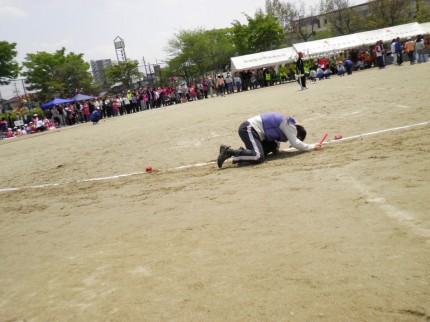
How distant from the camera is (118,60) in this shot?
177 ft

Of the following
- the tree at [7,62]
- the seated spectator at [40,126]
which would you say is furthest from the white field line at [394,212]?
the tree at [7,62]

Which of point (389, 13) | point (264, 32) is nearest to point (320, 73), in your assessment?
point (264, 32)

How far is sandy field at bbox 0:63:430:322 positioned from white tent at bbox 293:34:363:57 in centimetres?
2906

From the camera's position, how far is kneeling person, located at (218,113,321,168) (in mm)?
6605

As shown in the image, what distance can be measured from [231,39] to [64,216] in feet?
198

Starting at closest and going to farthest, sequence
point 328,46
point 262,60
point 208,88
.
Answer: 1. point 328,46
2. point 262,60
3. point 208,88

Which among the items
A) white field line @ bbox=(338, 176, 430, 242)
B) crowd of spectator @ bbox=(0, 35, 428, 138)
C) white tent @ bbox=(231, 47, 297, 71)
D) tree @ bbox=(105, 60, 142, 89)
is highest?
tree @ bbox=(105, 60, 142, 89)

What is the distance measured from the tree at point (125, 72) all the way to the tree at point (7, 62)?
12.1 m

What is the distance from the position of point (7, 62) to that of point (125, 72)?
14.7 meters

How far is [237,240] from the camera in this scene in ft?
11.9

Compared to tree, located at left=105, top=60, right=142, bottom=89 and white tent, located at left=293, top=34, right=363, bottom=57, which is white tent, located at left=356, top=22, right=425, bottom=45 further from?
tree, located at left=105, top=60, right=142, bottom=89

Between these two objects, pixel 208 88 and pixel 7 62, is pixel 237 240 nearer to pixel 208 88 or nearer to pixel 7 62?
pixel 208 88

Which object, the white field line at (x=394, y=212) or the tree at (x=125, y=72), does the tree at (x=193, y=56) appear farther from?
the white field line at (x=394, y=212)

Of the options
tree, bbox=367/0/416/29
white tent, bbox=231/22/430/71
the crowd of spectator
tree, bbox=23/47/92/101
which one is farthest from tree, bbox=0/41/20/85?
tree, bbox=367/0/416/29
